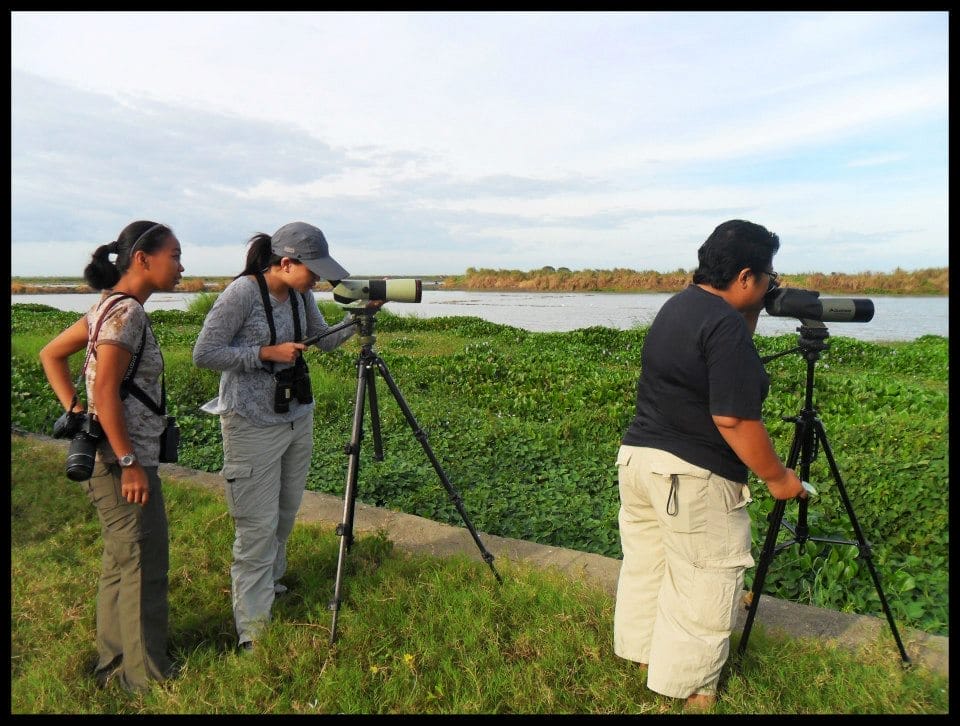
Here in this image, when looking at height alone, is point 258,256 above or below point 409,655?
above

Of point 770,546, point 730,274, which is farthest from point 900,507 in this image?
point 730,274

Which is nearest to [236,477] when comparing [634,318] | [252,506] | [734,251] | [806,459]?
[252,506]

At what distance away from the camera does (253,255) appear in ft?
8.88

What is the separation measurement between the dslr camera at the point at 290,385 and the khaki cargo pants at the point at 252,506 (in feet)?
0.38

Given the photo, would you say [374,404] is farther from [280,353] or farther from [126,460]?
[126,460]

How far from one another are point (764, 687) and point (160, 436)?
254 cm

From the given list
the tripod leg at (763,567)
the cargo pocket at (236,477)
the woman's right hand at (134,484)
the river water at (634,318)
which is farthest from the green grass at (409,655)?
the river water at (634,318)

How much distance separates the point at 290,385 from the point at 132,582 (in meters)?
0.95

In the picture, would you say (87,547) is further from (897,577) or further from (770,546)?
(897,577)

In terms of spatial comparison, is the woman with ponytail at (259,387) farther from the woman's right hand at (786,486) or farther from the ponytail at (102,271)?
the woman's right hand at (786,486)

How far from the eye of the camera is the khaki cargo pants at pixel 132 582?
2.34m

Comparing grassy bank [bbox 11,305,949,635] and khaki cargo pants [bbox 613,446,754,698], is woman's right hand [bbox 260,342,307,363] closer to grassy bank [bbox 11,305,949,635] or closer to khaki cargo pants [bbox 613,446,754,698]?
khaki cargo pants [bbox 613,446,754,698]

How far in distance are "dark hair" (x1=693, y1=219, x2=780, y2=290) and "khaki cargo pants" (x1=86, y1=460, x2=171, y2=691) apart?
2.22m

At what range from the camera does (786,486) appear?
2.15m
